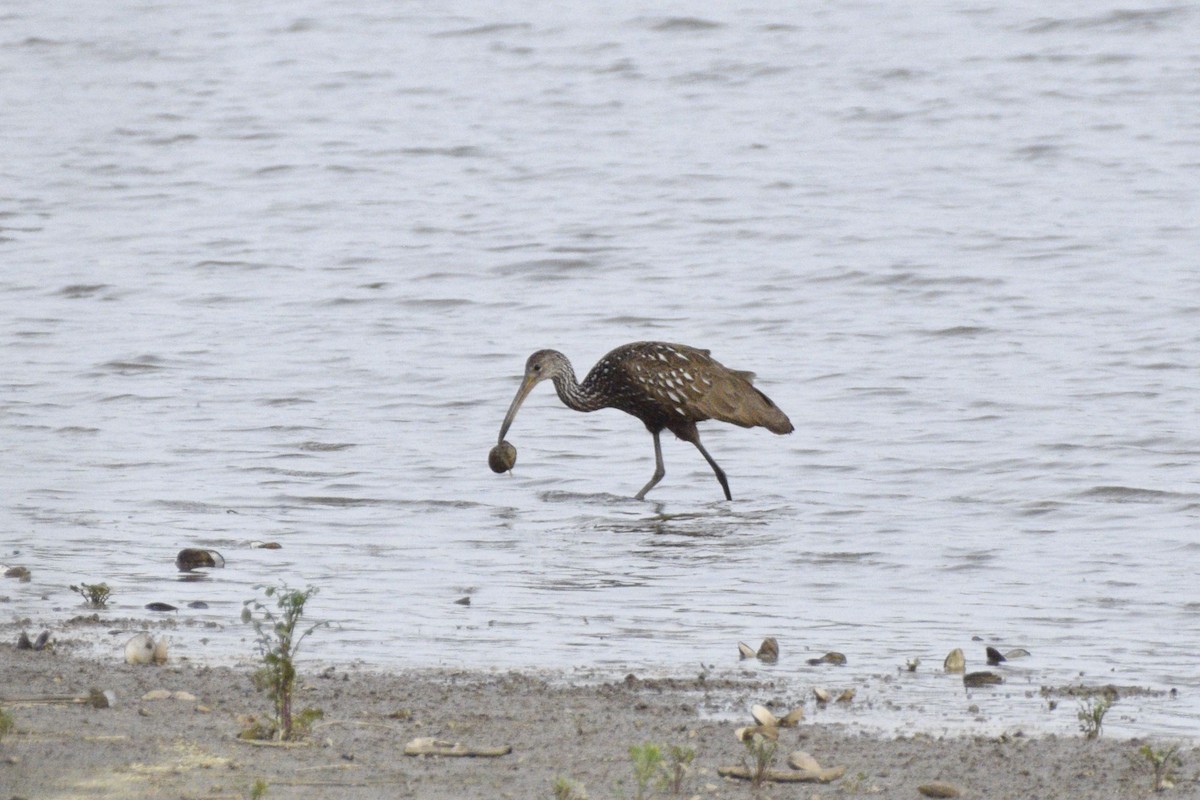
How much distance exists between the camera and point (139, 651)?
20.7 feet

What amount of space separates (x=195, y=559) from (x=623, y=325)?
783cm

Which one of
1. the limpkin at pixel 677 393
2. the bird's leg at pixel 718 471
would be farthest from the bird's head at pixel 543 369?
the bird's leg at pixel 718 471

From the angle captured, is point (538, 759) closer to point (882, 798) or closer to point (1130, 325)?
point (882, 798)

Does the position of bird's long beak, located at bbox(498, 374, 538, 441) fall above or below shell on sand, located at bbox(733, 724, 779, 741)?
below

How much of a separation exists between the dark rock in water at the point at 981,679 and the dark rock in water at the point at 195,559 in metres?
3.35

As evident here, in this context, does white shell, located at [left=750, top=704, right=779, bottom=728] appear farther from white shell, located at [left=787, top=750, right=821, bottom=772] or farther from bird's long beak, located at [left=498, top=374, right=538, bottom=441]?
bird's long beak, located at [left=498, top=374, right=538, bottom=441]

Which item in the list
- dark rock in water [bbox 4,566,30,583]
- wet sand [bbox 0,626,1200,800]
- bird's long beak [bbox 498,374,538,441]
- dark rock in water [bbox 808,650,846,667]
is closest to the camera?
wet sand [bbox 0,626,1200,800]

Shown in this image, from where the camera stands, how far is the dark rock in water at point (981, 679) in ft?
21.1

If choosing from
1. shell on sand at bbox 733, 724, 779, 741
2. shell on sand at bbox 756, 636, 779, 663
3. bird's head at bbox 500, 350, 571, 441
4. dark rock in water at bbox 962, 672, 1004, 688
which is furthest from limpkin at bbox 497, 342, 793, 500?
shell on sand at bbox 733, 724, 779, 741

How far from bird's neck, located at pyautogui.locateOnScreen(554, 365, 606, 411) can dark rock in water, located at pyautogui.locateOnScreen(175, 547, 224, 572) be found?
3.97 meters

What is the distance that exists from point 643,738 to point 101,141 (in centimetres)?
2231

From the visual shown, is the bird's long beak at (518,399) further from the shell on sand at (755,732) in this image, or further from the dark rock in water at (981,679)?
the shell on sand at (755,732)

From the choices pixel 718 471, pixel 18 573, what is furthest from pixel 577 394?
pixel 18 573

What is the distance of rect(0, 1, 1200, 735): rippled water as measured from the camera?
8023 millimetres
